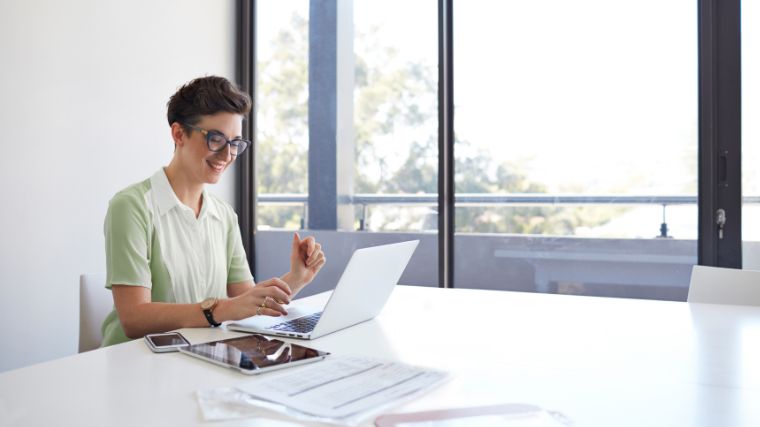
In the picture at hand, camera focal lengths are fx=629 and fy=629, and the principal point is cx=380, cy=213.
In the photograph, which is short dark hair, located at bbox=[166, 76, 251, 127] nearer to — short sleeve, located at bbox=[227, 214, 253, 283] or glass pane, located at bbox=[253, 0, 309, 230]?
short sleeve, located at bbox=[227, 214, 253, 283]

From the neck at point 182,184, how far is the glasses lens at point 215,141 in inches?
5.4

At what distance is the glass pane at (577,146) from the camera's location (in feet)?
10.2

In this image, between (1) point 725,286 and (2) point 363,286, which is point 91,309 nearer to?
(2) point 363,286

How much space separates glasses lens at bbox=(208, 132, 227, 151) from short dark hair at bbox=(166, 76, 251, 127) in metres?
0.07

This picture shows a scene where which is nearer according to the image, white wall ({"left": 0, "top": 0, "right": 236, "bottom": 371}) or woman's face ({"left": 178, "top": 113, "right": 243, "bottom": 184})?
woman's face ({"left": 178, "top": 113, "right": 243, "bottom": 184})

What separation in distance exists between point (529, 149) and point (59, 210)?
238cm

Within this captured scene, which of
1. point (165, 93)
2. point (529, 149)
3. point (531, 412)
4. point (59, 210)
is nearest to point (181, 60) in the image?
point (165, 93)

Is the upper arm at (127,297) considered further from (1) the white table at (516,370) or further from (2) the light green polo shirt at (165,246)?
(1) the white table at (516,370)

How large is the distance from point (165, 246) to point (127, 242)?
0.56ft

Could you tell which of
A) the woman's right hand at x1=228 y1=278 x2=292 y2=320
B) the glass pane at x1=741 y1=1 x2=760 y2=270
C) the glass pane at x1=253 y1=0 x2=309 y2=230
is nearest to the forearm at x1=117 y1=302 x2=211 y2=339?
the woman's right hand at x1=228 y1=278 x2=292 y2=320

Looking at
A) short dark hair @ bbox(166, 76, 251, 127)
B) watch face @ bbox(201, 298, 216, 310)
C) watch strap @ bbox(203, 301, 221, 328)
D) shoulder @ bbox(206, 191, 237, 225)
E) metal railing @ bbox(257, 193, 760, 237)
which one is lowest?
watch strap @ bbox(203, 301, 221, 328)

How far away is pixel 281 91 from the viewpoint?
4109mm

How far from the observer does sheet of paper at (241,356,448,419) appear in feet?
3.27

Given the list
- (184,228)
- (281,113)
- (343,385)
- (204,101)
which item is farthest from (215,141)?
(281,113)
